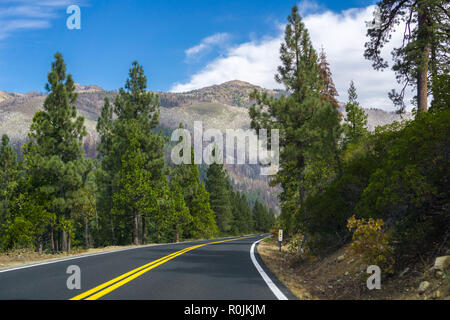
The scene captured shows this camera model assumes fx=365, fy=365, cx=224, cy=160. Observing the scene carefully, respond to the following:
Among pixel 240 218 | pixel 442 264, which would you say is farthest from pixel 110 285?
pixel 240 218

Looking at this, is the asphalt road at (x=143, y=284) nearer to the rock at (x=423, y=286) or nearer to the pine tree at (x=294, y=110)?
the rock at (x=423, y=286)

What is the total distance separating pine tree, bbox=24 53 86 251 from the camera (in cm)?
2631

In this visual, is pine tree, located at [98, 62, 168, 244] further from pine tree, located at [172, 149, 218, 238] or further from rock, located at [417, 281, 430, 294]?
rock, located at [417, 281, 430, 294]

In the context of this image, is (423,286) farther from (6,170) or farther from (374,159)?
(6,170)

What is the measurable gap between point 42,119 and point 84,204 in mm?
6969

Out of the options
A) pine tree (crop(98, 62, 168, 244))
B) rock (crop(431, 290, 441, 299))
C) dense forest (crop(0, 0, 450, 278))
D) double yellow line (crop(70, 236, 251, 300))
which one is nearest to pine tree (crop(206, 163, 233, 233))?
dense forest (crop(0, 0, 450, 278))

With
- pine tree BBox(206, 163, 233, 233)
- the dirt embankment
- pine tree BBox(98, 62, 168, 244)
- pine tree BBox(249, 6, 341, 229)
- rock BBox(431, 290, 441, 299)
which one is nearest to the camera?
rock BBox(431, 290, 441, 299)

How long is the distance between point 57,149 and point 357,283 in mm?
24260

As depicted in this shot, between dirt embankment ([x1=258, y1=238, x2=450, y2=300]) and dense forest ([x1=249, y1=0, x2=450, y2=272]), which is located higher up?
dense forest ([x1=249, y1=0, x2=450, y2=272])

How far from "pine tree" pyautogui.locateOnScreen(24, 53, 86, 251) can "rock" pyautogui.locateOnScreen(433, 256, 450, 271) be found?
24.3 m

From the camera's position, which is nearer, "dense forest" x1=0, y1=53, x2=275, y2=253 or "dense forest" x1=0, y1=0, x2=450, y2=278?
"dense forest" x1=0, y1=0, x2=450, y2=278

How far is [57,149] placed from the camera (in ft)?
89.2

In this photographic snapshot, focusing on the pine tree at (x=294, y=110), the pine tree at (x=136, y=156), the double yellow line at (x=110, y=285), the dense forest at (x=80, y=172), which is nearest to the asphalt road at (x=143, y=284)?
the double yellow line at (x=110, y=285)
